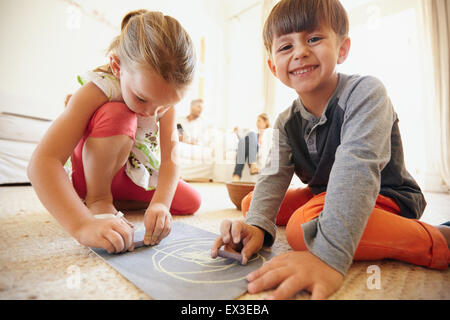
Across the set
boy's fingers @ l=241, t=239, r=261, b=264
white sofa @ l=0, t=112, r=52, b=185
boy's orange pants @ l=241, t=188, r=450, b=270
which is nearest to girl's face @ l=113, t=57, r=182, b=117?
boy's fingers @ l=241, t=239, r=261, b=264

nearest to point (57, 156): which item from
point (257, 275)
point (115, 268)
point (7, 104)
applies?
point (115, 268)

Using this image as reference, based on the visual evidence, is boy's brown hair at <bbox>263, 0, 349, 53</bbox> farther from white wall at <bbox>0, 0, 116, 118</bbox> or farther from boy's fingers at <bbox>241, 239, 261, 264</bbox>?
white wall at <bbox>0, 0, 116, 118</bbox>

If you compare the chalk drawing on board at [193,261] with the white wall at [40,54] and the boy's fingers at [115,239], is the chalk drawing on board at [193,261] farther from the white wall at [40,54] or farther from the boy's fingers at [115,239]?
the white wall at [40,54]

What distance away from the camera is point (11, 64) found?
1.99 m

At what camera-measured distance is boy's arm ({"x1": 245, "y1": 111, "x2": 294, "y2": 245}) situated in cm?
54

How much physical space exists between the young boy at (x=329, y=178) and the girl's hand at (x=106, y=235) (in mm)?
169

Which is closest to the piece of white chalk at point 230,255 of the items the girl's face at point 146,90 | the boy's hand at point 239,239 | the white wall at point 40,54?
the boy's hand at point 239,239

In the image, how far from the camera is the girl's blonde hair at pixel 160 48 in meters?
0.52

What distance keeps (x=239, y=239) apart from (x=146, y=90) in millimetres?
365

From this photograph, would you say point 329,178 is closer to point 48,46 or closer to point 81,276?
point 81,276

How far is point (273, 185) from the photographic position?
61 centimetres

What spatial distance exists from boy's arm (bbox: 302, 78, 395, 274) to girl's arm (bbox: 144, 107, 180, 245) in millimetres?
310

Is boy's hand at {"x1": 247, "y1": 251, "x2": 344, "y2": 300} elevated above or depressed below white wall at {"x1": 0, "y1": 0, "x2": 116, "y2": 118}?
below
